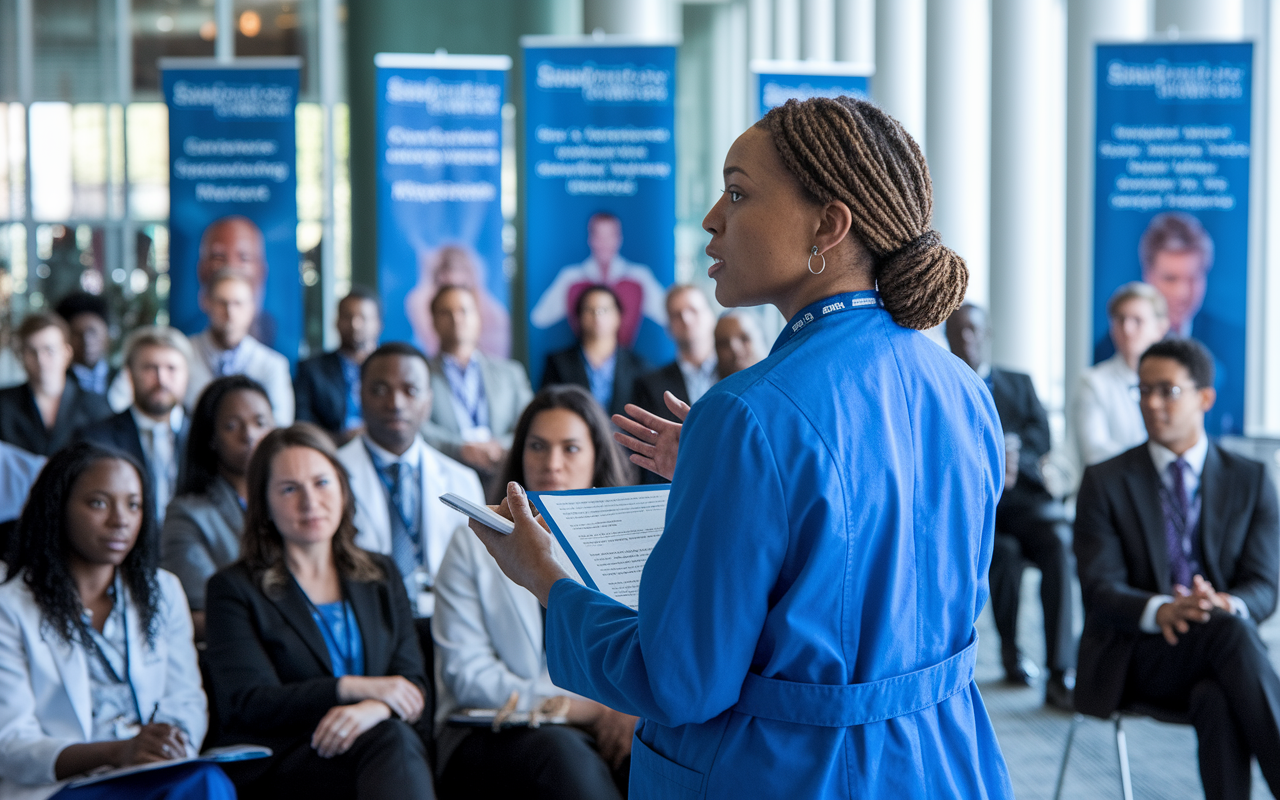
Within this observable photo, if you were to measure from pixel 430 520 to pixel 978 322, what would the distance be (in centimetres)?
281

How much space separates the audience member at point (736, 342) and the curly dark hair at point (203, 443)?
84.0 inches

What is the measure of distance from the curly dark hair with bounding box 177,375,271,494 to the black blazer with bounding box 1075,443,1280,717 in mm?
2899

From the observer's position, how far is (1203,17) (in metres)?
6.31

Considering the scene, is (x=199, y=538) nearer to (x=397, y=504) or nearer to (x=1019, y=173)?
(x=397, y=504)

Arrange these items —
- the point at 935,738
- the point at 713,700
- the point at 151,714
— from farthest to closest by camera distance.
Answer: the point at 151,714 → the point at 935,738 → the point at 713,700

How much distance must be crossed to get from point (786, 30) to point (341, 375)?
33.1ft

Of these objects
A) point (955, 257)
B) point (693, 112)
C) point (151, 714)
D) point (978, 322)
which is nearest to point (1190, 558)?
point (978, 322)

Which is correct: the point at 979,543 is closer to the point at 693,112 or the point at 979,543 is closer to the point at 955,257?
the point at 955,257

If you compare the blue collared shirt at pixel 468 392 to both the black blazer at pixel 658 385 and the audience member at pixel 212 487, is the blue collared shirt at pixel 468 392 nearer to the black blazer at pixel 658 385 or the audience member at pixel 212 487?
the black blazer at pixel 658 385

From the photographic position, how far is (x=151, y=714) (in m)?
2.93

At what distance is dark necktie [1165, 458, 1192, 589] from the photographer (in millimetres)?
3777

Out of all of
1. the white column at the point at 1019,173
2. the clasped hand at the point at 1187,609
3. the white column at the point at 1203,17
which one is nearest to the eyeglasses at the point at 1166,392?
the clasped hand at the point at 1187,609

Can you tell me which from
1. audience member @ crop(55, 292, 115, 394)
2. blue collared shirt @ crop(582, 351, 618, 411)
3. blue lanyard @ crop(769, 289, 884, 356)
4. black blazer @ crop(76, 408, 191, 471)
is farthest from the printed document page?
audience member @ crop(55, 292, 115, 394)

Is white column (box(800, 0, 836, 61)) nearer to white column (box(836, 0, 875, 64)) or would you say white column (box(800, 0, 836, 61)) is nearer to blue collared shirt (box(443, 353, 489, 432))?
white column (box(836, 0, 875, 64))
